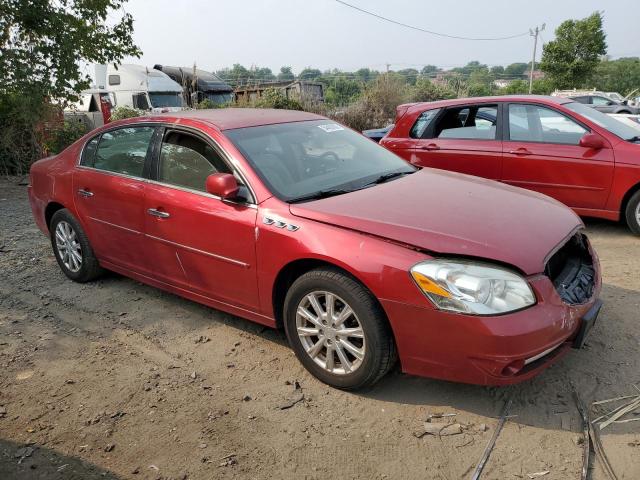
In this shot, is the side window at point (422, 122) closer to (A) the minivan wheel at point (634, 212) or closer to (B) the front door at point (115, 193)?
(A) the minivan wheel at point (634, 212)

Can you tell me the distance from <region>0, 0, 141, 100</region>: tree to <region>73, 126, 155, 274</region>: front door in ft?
21.1

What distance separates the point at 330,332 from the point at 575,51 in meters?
44.0

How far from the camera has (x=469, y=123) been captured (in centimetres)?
691

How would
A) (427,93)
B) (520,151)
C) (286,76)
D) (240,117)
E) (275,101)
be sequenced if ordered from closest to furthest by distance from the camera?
(240,117) → (520,151) → (275,101) → (427,93) → (286,76)

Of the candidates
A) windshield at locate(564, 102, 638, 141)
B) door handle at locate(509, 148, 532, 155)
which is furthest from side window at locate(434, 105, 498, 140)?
windshield at locate(564, 102, 638, 141)

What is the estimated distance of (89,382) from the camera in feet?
11.2

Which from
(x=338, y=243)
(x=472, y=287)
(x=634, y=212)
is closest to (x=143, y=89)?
(x=634, y=212)

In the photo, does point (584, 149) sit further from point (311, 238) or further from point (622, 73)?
point (622, 73)

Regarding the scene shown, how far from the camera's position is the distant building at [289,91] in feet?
56.4

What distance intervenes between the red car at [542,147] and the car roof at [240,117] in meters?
2.93

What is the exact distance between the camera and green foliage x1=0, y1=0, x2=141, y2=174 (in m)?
9.83

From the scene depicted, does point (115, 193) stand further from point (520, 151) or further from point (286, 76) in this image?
point (286, 76)

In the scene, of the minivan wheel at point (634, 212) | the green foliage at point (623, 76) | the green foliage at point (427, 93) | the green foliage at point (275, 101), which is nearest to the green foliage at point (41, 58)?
the green foliage at point (275, 101)

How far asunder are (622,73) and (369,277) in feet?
269
